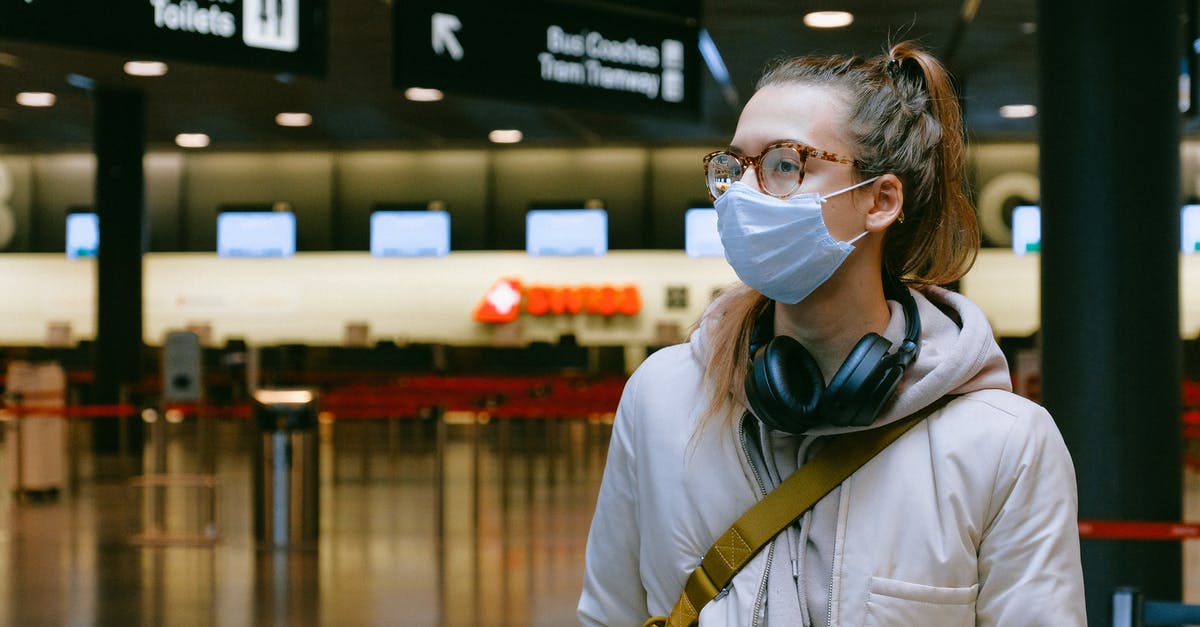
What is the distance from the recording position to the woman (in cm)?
139

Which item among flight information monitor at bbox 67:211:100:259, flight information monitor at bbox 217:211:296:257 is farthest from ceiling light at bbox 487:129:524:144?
flight information monitor at bbox 67:211:100:259

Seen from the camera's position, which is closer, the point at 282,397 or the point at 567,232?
the point at 282,397

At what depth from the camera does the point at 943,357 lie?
4.76 ft

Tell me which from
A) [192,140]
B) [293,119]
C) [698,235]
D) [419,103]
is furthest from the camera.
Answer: [698,235]

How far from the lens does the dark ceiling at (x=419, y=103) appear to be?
10562 mm

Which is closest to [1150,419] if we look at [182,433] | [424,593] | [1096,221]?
[1096,221]

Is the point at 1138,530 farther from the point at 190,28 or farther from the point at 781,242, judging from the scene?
the point at 190,28

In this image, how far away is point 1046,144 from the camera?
16.8 ft

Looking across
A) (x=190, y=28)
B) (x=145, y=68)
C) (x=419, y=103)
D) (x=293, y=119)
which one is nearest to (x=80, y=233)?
(x=293, y=119)

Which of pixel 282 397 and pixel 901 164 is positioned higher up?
pixel 901 164

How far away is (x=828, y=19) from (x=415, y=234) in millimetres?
10305

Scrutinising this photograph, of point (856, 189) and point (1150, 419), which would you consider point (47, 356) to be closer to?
point (1150, 419)

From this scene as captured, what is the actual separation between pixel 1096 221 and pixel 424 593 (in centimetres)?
380

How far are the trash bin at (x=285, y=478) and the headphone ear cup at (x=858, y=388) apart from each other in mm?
7403
